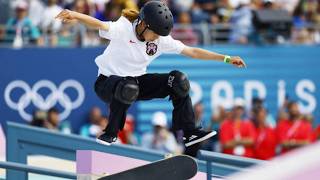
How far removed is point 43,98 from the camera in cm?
1391

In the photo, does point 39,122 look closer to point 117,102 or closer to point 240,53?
point 240,53

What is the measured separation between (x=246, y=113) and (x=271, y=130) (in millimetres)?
1770

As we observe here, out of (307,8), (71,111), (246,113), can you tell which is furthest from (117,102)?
(307,8)

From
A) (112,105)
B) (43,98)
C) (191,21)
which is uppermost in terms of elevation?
(191,21)

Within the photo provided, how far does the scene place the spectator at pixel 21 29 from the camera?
13.8 m

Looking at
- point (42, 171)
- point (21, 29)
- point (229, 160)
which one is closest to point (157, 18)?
point (229, 160)

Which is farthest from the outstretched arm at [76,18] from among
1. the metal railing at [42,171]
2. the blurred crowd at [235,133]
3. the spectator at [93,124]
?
the spectator at [93,124]

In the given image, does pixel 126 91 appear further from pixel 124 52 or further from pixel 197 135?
pixel 197 135

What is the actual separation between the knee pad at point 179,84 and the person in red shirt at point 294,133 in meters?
6.89

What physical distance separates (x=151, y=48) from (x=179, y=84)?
1.30 ft

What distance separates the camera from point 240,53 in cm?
1540

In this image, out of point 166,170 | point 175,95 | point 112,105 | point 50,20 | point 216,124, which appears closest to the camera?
point 166,170

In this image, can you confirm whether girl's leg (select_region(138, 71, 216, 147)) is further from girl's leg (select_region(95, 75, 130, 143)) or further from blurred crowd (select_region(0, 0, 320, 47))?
blurred crowd (select_region(0, 0, 320, 47))

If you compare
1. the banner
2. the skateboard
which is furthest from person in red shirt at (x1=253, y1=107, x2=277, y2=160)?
the skateboard
